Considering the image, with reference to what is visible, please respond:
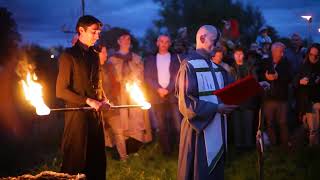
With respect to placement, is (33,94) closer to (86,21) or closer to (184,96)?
(86,21)

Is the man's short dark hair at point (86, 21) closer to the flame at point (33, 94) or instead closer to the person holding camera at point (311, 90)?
the flame at point (33, 94)

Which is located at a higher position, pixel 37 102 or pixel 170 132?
pixel 37 102

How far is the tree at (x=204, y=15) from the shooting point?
110 ft

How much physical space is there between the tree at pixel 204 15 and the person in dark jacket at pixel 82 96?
2712cm

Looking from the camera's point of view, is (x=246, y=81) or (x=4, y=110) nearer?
(x=246, y=81)

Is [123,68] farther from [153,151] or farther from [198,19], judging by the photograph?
[198,19]

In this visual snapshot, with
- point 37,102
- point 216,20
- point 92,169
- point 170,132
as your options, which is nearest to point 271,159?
point 170,132

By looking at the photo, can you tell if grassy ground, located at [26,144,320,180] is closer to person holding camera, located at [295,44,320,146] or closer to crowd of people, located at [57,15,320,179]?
crowd of people, located at [57,15,320,179]

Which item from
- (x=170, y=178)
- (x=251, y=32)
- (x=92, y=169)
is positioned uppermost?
(x=251, y=32)

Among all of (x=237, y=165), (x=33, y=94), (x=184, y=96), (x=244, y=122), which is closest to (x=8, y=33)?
(x=244, y=122)

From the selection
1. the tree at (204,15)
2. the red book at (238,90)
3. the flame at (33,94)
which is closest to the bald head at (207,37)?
the red book at (238,90)

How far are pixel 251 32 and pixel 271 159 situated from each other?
28.3 m

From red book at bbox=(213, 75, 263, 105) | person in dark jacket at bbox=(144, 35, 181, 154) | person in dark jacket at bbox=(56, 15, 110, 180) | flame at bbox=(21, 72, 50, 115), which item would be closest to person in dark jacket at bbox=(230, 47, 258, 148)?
person in dark jacket at bbox=(144, 35, 181, 154)

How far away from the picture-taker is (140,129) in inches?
370
